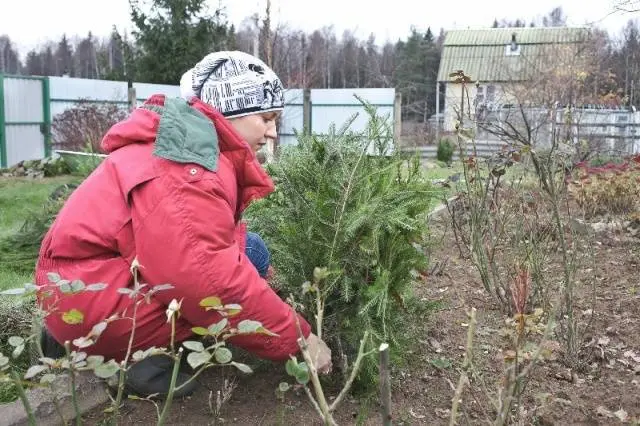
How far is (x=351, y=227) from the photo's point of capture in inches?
79.5

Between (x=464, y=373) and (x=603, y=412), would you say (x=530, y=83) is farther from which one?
(x=464, y=373)

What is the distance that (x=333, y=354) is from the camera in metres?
2.21

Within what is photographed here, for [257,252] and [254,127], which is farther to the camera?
[257,252]

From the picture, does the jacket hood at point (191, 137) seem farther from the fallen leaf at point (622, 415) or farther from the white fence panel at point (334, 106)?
the white fence panel at point (334, 106)

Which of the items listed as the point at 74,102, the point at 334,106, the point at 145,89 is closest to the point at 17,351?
the point at 74,102

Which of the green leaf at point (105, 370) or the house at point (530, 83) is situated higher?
the house at point (530, 83)

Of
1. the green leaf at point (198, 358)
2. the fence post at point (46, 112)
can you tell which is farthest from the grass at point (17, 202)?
the fence post at point (46, 112)

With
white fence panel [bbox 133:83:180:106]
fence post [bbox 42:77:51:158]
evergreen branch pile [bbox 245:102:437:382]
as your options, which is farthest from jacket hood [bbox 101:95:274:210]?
white fence panel [bbox 133:83:180:106]

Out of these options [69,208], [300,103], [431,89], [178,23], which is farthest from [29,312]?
[431,89]

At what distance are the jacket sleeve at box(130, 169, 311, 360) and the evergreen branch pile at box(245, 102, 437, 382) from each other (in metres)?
0.30

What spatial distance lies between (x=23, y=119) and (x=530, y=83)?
10748mm

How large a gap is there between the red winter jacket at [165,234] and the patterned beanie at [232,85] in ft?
0.23

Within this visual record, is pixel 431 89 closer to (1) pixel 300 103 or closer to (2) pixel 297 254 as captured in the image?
(1) pixel 300 103

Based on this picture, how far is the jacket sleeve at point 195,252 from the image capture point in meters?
1.70
